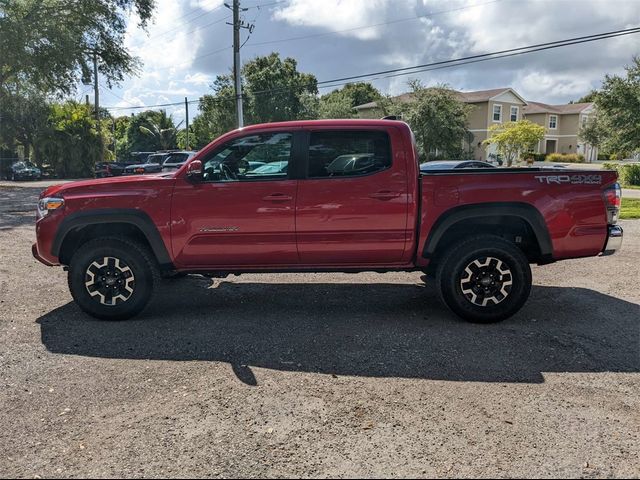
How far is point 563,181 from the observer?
4941mm

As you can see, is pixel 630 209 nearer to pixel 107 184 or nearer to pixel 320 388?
pixel 320 388

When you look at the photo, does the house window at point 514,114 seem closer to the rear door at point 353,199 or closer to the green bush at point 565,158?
the green bush at point 565,158

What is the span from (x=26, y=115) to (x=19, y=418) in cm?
4373

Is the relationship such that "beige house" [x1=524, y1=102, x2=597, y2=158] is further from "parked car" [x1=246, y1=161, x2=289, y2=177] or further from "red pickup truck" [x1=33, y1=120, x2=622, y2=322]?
"parked car" [x1=246, y1=161, x2=289, y2=177]

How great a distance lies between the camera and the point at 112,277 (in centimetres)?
514

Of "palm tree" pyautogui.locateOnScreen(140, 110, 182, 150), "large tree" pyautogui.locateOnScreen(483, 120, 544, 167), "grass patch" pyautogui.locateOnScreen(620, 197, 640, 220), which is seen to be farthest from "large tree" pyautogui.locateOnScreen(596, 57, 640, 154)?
"palm tree" pyautogui.locateOnScreen(140, 110, 182, 150)

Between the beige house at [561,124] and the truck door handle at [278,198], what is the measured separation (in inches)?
2403

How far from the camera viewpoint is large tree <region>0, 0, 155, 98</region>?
73.3 ft

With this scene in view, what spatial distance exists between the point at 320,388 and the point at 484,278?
218 cm

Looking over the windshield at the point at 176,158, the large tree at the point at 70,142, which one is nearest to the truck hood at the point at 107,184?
the windshield at the point at 176,158

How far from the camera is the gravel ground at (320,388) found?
2.88 metres

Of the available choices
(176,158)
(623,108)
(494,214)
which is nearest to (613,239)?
(494,214)

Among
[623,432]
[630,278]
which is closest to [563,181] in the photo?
[623,432]

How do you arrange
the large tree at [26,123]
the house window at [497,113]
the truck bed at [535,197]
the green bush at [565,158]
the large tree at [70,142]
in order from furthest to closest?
the green bush at [565,158] < the house window at [497,113] < the large tree at [70,142] < the large tree at [26,123] < the truck bed at [535,197]
